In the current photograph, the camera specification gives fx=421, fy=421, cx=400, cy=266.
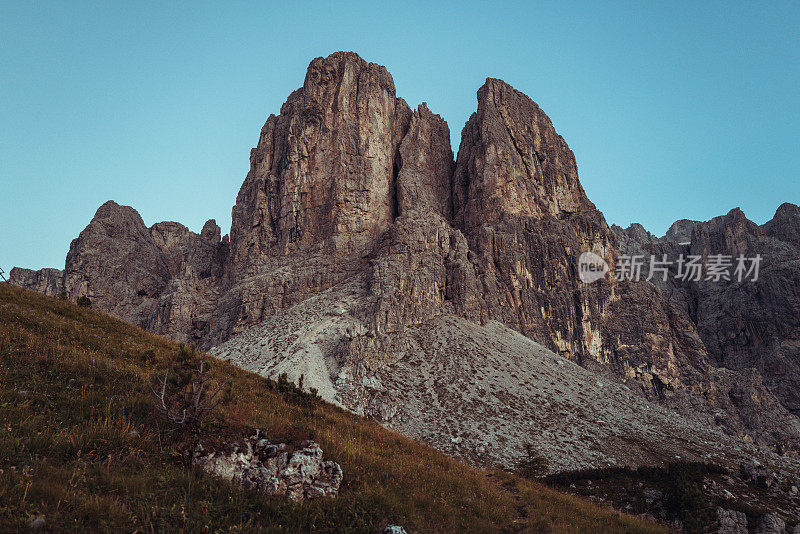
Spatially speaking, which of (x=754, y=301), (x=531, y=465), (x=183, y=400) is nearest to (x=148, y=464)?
(x=183, y=400)

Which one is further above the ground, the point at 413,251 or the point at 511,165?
the point at 511,165

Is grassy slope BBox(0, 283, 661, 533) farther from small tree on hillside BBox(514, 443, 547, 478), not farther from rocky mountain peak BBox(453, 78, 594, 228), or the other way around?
rocky mountain peak BBox(453, 78, 594, 228)

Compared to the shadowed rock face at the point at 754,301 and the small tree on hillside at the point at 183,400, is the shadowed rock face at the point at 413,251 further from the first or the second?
the small tree on hillside at the point at 183,400

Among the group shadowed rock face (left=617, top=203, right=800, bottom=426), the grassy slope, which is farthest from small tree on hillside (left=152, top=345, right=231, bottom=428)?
shadowed rock face (left=617, top=203, right=800, bottom=426)

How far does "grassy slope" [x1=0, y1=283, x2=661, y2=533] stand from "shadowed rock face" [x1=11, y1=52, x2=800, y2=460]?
1909 inches

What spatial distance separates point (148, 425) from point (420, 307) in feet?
196

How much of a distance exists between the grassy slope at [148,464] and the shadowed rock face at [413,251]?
48490 millimetres

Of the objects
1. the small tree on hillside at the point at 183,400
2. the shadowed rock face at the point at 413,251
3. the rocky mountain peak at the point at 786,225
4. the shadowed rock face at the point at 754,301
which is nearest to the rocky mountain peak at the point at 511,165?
the shadowed rock face at the point at 413,251

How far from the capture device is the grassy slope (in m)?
7.37

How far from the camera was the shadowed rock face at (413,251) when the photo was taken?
77.5 meters

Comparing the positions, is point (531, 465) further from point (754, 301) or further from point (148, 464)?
point (754, 301)

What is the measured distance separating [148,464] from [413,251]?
224 ft

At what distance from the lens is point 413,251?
7625 cm

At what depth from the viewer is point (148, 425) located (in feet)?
33.1
